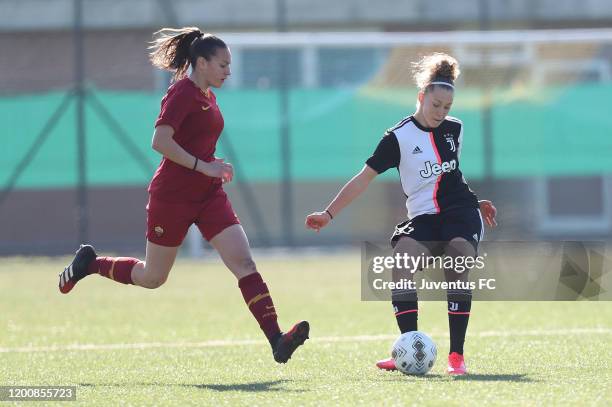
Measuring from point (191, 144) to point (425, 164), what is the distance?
1.34 m

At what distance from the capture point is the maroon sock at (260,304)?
22.3 ft

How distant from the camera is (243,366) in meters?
7.28

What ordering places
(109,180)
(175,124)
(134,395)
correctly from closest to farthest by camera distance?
(134,395) < (175,124) < (109,180)

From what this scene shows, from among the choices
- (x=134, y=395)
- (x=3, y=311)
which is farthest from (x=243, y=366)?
(x=3, y=311)

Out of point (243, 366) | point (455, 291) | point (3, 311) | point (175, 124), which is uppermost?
point (175, 124)

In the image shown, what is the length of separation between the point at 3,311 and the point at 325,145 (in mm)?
7788

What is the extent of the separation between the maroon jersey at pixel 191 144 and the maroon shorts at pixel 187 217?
4cm

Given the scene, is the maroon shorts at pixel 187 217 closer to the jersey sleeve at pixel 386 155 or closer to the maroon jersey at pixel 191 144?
the maroon jersey at pixel 191 144

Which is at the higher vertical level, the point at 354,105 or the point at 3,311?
the point at 354,105

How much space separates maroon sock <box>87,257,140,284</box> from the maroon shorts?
45cm

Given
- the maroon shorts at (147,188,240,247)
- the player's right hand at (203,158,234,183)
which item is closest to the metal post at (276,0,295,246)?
the maroon shorts at (147,188,240,247)

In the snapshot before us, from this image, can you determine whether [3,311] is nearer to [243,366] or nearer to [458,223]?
[243,366]

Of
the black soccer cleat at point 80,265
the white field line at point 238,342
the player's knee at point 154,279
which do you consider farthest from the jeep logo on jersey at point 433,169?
the black soccer cleat at point 80,265

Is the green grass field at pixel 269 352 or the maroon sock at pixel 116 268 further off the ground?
the maroon sock at pixel 116 268
